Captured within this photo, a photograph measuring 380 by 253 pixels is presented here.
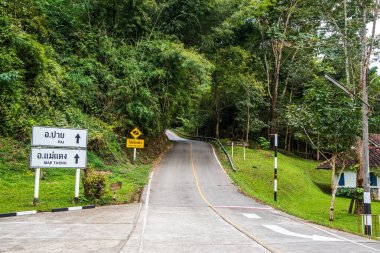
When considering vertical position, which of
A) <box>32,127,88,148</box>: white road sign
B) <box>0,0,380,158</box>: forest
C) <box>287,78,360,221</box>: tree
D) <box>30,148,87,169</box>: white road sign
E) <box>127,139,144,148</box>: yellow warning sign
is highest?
<box>0,0,380,158</box>: forest

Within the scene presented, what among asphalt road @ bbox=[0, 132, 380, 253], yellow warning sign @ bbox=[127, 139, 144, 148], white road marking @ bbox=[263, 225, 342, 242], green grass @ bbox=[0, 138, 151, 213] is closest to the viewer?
asphalt road @ bbox=[0, 132, 380, 253]

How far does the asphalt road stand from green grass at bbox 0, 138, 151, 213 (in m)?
1.31

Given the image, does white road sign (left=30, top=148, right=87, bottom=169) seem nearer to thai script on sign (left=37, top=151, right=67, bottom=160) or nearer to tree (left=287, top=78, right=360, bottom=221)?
thai script on sign (left=37, top=151, right=67, bottom=160)

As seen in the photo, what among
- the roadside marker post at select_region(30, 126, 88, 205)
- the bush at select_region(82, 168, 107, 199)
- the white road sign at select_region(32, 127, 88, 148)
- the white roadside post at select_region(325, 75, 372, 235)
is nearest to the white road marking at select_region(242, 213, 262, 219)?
the white roadside post at select_region(325, 75, 372, 235)

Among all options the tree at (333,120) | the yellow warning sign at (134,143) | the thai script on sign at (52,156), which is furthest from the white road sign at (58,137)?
the tree at (333,120)

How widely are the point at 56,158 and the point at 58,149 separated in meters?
0.38

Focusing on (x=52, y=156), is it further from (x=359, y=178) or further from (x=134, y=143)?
(x=359, y=178)

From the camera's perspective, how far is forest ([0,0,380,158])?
20.2m

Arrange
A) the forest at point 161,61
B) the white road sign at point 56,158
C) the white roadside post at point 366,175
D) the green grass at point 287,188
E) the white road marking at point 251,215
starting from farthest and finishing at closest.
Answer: the forest at point 161,61 → the green grass at point 287,188 → the white road sign at point 56,158 → the white roadside post at point 366,175 → the white road marking at point 251,215

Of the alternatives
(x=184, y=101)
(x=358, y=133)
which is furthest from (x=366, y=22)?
(x=184, y=101)

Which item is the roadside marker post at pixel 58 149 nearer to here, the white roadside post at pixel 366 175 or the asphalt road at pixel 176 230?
the asphalt road at pixel 176 230

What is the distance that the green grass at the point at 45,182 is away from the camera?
47.9 feet

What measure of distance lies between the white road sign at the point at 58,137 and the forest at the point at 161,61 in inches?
221

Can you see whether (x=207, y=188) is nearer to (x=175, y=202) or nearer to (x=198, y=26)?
(x=175, y=202)
